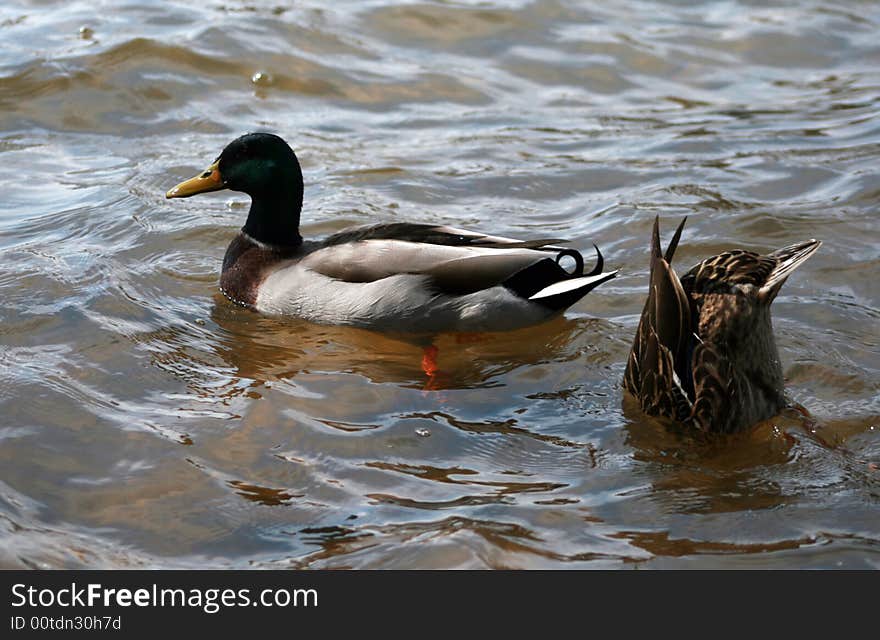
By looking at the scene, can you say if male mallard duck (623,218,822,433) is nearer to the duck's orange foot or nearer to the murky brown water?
the murky brown water

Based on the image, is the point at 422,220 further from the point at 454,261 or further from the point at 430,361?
the point at 430,361

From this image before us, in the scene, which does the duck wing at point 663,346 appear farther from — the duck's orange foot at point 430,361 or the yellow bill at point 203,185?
the yellow bill at point 203,185

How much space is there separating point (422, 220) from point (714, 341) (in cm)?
321

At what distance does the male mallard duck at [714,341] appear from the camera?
5.06 metres

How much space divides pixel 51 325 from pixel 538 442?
2725mm

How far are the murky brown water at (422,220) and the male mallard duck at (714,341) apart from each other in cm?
14

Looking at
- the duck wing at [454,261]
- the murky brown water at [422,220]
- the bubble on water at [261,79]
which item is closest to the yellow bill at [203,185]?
the murky brown water at [422,220]

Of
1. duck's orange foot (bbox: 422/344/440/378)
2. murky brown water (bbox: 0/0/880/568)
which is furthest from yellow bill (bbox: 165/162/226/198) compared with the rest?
duck's orange foot (bbox: 422/344/440/378)

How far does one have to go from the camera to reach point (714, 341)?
514 centimetres

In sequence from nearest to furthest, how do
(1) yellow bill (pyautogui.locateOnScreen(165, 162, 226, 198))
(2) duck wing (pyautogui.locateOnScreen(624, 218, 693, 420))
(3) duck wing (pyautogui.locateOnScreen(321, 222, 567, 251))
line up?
(2) duck wing (pyautogui.locateOnScreen(624, 218, 693, 420))
(3) duck wing (pyautogui.locateOnScreen(321, 222, 567, 251))
(1) yellow bill (pyautogui.locateOnScreen(165, 162, 226, 198))

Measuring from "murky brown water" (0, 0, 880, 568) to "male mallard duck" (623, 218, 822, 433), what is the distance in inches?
5.5

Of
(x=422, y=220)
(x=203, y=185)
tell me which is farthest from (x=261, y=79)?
(x=203, y=185)

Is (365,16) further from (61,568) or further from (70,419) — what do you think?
(61,568)

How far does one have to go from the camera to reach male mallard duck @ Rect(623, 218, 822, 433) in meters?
5.06
